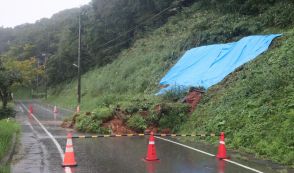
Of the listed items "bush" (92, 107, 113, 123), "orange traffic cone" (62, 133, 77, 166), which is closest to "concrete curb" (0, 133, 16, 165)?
"orange traffic cone" (62, 133, 77, 166)

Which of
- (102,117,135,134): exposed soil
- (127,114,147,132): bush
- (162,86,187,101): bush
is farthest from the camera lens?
(162,86,187,101): bush

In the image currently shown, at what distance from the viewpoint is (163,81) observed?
98.5 ft

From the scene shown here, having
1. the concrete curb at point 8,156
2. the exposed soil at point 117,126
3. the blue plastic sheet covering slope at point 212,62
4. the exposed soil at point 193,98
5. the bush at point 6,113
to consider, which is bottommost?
the concrete curb at point 8,156

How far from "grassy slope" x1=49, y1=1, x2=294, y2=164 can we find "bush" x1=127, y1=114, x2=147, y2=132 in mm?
1999

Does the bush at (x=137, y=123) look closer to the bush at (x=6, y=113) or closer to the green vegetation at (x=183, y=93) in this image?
the green vegetation at (x=183, y=93)

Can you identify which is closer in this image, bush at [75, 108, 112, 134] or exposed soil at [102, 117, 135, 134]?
exposed soil at [102, 117, 135, 134]

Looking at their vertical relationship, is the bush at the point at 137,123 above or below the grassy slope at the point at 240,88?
below

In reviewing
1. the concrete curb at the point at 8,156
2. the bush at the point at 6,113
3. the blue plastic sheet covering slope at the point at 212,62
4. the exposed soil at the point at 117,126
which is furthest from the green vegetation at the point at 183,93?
the concrete curb at the point at 8,156

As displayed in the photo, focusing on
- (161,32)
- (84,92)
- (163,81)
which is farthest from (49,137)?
(84,92)

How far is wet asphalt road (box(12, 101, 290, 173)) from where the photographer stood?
11023 millimetres

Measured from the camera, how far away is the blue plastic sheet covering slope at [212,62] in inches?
931

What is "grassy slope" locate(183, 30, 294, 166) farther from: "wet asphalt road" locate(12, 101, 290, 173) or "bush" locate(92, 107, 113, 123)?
"bush" locate(92, 107, 113, 123)

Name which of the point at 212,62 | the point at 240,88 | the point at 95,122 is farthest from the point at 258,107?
the point at 212,62

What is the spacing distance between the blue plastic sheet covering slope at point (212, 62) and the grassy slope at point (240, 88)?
103 centimetres
